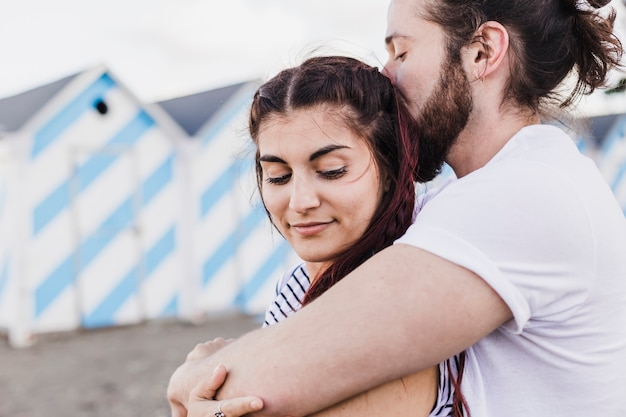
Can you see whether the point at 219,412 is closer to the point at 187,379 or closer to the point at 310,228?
the point at 187,379

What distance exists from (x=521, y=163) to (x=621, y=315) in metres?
0.42

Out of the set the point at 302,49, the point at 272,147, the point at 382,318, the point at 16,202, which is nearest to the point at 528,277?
the point at 382,318

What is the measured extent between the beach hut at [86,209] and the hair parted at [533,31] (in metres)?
6.04

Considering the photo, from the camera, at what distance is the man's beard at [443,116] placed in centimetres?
180

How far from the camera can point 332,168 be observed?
163cm

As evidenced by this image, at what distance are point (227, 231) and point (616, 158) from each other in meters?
8.31

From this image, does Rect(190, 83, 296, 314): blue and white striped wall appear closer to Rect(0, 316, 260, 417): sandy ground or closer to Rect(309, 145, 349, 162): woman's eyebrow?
Rect(0, 316, 260, 417): sandy ground

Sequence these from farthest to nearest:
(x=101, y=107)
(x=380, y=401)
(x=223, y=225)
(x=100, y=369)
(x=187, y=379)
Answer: (x=223, y=225) < (x=101, y=107) < (x=100, y=369) < (x=187, y=379) < (x=380, y=401)

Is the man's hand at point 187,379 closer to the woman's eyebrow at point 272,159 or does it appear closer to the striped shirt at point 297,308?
the striped shirt at point 297,308

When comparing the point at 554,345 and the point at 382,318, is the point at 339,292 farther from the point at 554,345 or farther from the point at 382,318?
the point at 554,345

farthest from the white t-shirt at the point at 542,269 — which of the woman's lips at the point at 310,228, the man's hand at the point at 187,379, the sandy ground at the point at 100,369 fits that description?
the sandy ground at the point at 100,369

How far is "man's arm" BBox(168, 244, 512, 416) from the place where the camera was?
122 centimetres

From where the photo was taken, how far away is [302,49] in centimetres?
197

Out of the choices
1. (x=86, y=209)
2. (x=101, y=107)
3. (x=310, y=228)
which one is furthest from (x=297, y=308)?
(x=101, y=107)
